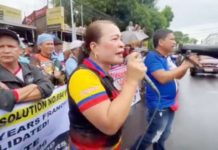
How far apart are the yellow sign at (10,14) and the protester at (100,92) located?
19.6 metres

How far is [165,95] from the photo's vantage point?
347cm

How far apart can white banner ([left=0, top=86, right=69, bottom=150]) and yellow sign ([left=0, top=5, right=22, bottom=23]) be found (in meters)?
18.5

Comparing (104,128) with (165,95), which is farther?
(165,95)

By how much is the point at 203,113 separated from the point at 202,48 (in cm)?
516

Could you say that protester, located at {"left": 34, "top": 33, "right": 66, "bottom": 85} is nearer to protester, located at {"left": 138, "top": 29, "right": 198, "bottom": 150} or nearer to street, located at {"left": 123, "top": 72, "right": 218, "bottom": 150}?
protester, located at {"left": 138, "top": 29, "right": 198, "bottom": 150}

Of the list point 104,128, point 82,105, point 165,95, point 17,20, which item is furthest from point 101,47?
point 17,20

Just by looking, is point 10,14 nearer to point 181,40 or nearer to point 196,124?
point 181,40

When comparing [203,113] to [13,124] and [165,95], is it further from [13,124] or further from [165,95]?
[13,124]

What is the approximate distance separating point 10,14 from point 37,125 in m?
20.1

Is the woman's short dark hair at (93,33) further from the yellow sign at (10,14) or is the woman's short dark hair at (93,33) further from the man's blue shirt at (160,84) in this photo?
the yellow sign at (10,14)

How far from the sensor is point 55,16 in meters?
22.2

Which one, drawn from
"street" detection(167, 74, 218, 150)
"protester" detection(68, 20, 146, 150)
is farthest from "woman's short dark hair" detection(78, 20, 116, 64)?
"street" detection(167, 74, 218, 150)

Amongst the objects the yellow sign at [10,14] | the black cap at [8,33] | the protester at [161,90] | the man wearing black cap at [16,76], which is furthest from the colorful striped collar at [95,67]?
the yellow sign at [10,14]

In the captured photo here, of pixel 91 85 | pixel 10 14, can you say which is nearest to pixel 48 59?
A: pixel 91 85
